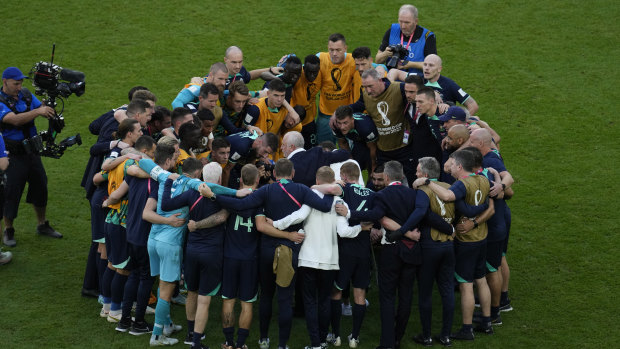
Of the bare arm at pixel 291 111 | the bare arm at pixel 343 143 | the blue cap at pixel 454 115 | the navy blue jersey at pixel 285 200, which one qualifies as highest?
the blue cap at pixel 454 115

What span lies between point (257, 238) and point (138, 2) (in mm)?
10058

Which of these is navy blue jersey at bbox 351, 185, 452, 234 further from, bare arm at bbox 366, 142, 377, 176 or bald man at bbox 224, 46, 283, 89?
→ bald man at bbox 224, 46, 283, 89

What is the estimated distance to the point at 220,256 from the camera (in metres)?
7.34

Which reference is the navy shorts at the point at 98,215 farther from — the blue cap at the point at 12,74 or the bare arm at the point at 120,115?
the blue cap at the point at 12,74

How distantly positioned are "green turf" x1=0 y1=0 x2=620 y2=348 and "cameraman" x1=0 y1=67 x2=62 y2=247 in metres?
0.51

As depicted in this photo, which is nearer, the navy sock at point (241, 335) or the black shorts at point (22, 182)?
the navy sock at point (241, 335)

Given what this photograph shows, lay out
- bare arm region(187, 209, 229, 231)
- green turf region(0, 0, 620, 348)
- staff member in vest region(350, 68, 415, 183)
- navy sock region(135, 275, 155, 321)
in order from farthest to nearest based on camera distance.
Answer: staff member in vest region(350, 68, 415, 183)
green turf region(0, 0, 620, 348)
navy sock region(135, 275, 155, 321)
bare arm region(187, 209, 229, 231)

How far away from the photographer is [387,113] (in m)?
9.24

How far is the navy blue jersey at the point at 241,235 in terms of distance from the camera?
733 cm

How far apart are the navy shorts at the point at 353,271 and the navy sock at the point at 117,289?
2.25 meters

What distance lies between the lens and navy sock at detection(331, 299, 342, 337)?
768 cm

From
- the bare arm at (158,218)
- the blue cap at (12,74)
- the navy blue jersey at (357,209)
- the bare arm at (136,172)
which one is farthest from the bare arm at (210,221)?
the blue cap at (12,74)

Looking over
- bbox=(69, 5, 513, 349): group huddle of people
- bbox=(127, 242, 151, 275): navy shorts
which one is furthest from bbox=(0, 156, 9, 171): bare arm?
bbox=(127, 242, 151, 275): navy shorts

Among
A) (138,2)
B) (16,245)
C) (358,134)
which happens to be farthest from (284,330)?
(138,2)
